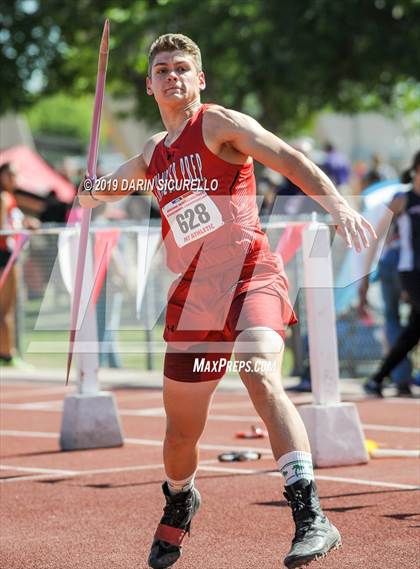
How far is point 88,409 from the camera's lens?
362 inches

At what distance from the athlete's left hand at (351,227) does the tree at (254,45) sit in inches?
→ 813

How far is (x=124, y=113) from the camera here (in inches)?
1264

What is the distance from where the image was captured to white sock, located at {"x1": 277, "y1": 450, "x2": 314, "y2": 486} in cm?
501

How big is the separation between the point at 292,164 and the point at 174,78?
29.0 inches

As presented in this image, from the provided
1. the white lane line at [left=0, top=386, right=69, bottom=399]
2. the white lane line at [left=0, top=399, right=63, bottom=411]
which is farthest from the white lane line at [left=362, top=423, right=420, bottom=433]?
the white lane line at [left=0, top=386, right=69, bottom=399]

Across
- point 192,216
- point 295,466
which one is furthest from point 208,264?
point 295,466

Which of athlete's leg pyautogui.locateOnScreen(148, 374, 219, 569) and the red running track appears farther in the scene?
the red running track

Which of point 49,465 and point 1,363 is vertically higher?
point 1,363

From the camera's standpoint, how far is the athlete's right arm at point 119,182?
5.86 meters

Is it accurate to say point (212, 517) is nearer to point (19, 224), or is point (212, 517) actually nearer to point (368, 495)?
point (368, 495)

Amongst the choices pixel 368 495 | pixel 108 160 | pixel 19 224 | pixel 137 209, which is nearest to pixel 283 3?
pixel 137 209

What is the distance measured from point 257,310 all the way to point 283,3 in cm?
2108

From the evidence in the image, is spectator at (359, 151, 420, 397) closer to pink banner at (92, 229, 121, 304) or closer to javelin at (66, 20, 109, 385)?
pink banner at (92, 229, 121, 304)

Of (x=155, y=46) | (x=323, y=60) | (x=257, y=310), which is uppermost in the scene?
(x=323, y=60)
